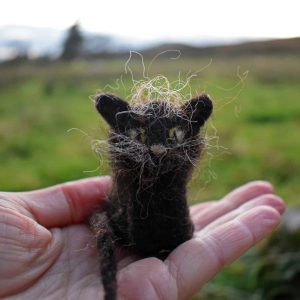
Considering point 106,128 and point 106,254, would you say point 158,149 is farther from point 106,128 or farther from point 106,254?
point 106,254

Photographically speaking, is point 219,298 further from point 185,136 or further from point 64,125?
point 64,125

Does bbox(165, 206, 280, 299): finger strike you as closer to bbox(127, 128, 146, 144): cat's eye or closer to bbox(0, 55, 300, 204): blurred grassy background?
bbox(0, 55, 300, 204): blurred grassy background

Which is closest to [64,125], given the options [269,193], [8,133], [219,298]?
[8,133]

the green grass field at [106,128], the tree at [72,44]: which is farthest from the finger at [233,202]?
the tree at [72,44]

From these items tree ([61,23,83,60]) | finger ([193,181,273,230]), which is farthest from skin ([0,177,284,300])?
tree ([61,23,83,60])

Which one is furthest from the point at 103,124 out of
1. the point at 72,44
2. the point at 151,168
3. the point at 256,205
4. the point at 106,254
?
the point at 72,44

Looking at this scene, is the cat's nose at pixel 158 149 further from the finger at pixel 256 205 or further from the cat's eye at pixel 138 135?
the finger at pixel 256 205
